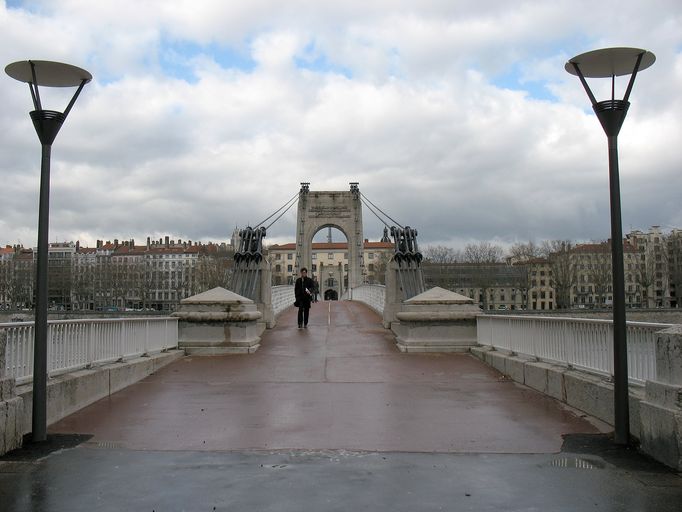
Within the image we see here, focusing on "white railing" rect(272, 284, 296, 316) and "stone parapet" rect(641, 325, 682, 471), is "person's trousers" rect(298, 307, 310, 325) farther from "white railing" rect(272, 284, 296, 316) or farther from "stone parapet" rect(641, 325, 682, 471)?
"stone parapet" rect(641, 325, 682, 471)

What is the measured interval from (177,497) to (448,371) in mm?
6248

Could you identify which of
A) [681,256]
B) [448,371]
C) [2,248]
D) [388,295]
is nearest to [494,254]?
[681,256]

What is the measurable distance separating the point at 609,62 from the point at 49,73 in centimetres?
529

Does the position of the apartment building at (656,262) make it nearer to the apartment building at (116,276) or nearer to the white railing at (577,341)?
the apartment building at (116,276)

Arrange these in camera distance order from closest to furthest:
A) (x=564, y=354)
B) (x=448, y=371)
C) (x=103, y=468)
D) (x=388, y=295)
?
1. (x=103, y=468)
2. (x=564, y=354)
3. (x=448, y=371)
4. (x=388, y=295)

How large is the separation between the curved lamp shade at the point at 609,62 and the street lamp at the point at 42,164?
4.72 m

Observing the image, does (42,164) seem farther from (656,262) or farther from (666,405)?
(656,262)

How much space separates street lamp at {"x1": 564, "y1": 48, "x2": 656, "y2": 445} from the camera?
5.46 m

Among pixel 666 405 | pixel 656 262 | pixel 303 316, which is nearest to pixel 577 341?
pixel 666 405

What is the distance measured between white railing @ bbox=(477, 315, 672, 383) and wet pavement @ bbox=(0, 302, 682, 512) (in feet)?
1.92

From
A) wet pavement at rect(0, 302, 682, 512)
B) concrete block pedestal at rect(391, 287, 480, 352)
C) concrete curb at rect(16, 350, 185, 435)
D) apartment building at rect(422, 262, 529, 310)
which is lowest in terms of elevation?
wet pavement at rect(0, 302, 682, 512)

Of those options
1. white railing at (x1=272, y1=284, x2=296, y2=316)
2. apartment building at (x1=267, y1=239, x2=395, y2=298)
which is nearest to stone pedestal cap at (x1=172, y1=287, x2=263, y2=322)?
white railing at (x1=272, y1=284, x2=296, y2=316)

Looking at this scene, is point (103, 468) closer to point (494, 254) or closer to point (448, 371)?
point (448, 371)

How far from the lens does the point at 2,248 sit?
155000mm
